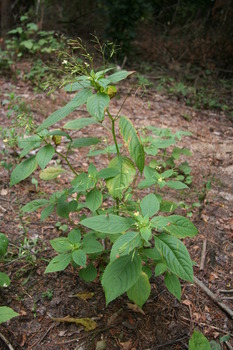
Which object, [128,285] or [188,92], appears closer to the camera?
[128,285]

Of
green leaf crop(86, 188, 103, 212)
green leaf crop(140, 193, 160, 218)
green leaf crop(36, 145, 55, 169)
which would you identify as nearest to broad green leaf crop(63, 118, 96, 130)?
green leaf crop(36, 145, 55, 169)

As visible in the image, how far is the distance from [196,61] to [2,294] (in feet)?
18.7

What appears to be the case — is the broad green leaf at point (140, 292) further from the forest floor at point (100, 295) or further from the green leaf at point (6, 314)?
the green leaf at point (6, 314)

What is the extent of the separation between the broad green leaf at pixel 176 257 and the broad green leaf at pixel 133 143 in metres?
0.38

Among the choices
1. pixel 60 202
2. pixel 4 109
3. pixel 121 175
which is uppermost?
pixel 121 175

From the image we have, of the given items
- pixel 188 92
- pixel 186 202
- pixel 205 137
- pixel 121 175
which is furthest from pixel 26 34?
pixel 121 175

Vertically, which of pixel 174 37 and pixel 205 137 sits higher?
Answer: pixel 174 37

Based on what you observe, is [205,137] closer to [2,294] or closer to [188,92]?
[188,92]

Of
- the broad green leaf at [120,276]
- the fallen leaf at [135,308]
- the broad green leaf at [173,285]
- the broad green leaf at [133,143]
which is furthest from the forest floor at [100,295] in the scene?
the broad green leaf at [120,276]

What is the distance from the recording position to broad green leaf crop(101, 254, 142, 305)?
1.49 meters

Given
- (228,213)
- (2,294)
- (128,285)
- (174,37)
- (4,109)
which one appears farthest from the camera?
(174,37)

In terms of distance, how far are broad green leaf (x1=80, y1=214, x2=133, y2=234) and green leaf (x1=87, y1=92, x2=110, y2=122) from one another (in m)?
0.50

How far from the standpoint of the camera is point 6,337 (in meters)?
1.83

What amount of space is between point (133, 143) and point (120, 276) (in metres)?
0.67
